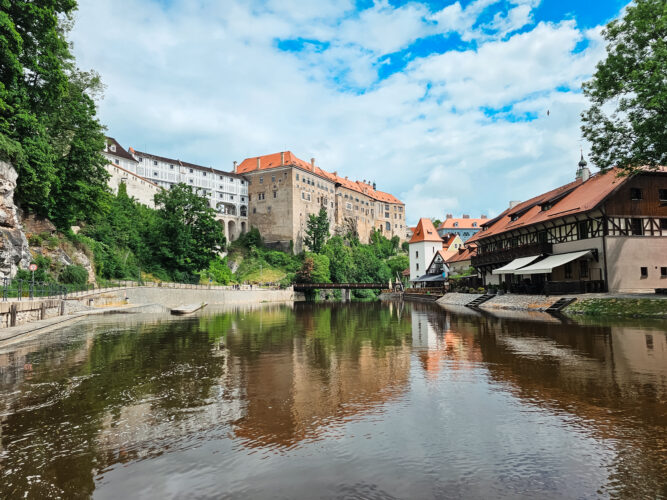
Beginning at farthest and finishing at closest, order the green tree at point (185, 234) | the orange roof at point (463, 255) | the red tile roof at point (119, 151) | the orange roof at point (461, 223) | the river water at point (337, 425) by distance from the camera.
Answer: the orange roof at point (461, 223) < the red tile roof at point (119, 151) < the orange roof at point (463, 255) < the green tree at point (185, 234) < the river water at point (337, 425)

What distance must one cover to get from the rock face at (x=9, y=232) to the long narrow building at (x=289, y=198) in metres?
66.0

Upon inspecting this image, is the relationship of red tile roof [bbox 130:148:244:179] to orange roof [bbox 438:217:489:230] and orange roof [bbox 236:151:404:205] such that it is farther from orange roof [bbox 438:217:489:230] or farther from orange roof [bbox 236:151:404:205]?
orange roof [bbox 438:217:489:230]

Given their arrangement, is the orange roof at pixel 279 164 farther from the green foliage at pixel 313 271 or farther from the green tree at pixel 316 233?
the green foliage at pixel 313 271

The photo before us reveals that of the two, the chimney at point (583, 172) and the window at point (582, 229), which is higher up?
the chimney at point (583, 172)

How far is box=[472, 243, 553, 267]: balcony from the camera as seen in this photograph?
33406 millimetres

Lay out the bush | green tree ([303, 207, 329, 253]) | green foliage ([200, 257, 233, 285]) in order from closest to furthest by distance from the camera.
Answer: the bush
green foliage ([200, 257, 233, 285])
green tree ([303, 207, 329, 253])

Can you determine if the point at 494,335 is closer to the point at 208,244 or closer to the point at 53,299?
the point at 53,299

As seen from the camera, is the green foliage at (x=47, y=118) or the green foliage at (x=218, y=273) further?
the green foliage at (x=218, y=273)

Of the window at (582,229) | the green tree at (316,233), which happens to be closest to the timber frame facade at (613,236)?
the window at (582,229)

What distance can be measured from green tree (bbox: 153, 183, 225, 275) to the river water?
44059 millimetres

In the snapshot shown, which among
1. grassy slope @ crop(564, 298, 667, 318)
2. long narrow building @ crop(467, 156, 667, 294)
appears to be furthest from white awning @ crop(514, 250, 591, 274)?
grassy slope @ crop(564, 298, 667, 318)

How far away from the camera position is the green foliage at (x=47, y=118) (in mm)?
23156

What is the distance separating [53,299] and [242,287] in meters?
38.1

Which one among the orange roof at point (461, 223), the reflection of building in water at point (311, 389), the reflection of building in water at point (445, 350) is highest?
the orange roof at point (461, 223)
